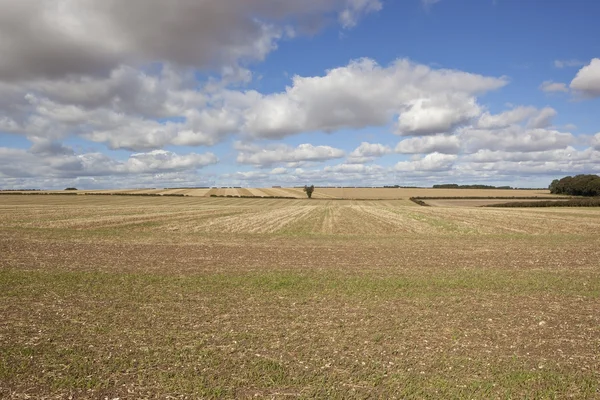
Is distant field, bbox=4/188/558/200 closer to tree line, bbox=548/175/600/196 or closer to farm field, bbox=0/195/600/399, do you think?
tree line, bbox=548/175/600/196

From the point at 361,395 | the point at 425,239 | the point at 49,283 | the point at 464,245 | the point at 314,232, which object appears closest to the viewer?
the point at 361,395

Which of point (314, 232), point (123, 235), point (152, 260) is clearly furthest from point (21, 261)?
point (314, 232)

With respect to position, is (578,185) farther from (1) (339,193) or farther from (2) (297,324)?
(2) (297,324)

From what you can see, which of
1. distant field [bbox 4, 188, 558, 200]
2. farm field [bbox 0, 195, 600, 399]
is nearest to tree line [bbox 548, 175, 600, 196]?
distant field [bbox 4, 188, 558, 200]

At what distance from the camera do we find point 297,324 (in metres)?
11.4

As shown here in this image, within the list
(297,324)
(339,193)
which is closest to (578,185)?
(339,193)

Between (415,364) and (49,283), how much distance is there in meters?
14.7

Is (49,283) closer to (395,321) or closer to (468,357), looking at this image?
(395,321)

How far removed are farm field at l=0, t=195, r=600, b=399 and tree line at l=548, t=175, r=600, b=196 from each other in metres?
125

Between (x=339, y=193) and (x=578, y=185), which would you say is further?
(x=339, y=193)

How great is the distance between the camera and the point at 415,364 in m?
8.73

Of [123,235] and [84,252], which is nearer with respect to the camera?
[84,252]

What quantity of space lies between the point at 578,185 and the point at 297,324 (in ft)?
505

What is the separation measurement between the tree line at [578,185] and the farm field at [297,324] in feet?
410
